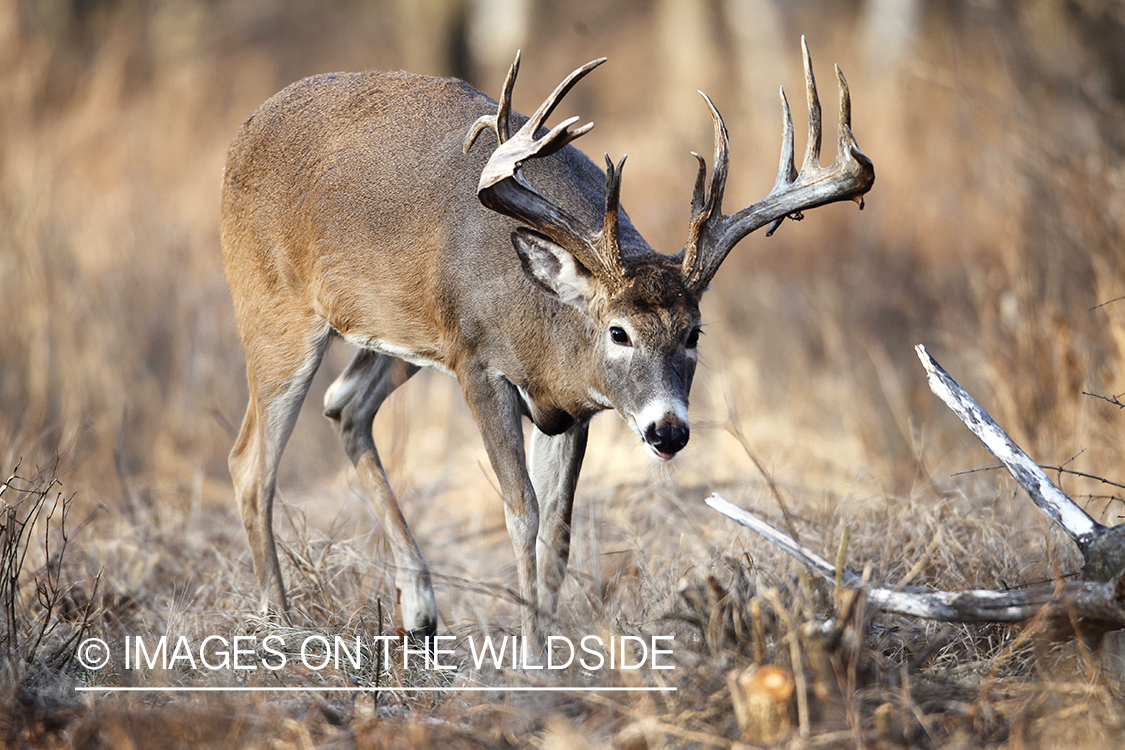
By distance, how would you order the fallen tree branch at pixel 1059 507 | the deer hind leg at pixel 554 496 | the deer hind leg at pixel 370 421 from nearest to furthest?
the fallen tree branch at pixel 1059 507 < the deer hind leg at pixel 554 496 < the deer hind leg at pixel 370 421

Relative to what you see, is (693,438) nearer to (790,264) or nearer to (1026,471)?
(790,264)

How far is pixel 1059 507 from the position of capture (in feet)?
11.2

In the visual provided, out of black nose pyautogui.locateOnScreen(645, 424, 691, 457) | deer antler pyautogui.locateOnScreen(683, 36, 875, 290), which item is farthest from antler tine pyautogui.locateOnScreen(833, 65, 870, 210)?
black nose pyautogui.locateOnScreen(645, 424, 691, 457)

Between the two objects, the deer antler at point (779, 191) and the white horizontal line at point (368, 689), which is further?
the deer antler at point (779, 191)

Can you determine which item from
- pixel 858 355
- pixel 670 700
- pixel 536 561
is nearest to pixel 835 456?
pixel 858 355

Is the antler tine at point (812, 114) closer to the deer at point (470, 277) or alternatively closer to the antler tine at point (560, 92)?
the deer at point (470, 277)

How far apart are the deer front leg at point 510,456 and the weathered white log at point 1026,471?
158 centimetres

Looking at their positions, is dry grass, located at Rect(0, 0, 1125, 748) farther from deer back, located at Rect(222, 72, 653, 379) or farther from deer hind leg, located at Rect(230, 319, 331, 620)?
deer back, located at Rect(222, 72, 653, 379)

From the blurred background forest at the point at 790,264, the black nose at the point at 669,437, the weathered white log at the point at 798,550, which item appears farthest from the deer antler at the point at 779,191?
the weathered white log at the point at 798,550

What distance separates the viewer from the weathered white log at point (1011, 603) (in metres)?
3.22

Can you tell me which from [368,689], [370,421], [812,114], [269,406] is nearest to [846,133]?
[812,114]

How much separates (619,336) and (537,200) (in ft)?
1.84

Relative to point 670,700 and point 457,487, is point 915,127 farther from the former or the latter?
point 670,700

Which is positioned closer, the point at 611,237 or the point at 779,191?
the point at 611,237
